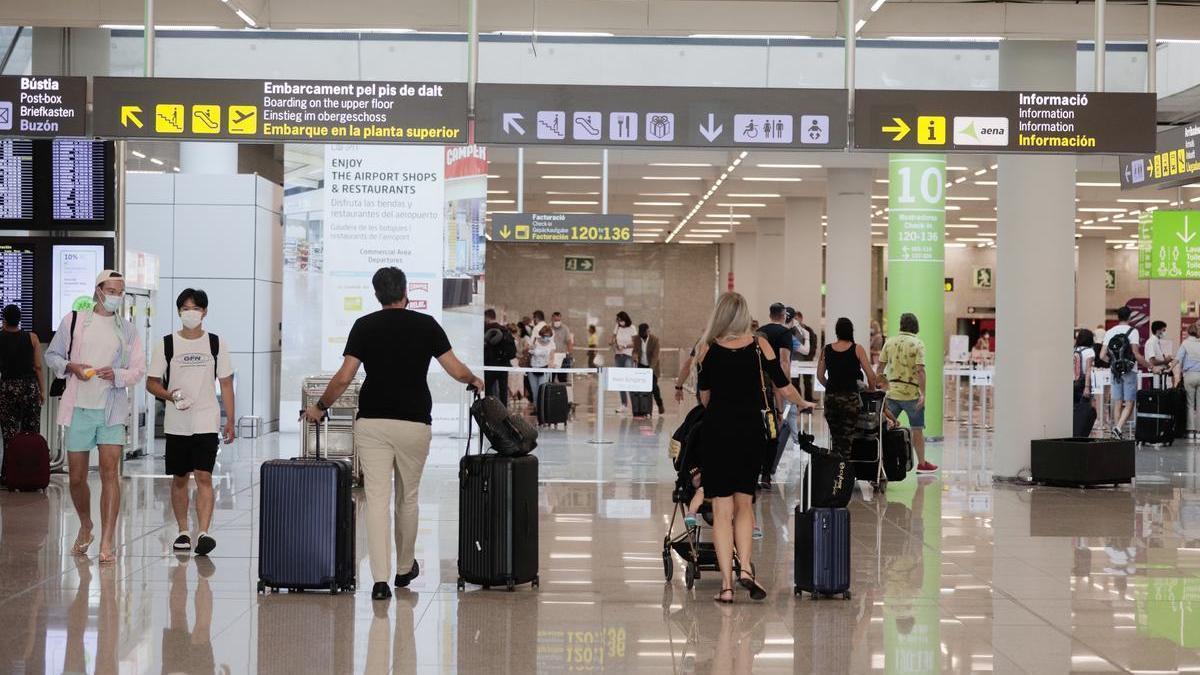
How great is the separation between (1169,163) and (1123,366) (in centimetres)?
689

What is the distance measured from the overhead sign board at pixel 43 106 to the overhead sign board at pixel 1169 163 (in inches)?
347

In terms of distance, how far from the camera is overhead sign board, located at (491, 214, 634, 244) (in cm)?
2231

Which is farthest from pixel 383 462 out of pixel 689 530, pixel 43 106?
pixel 43 106

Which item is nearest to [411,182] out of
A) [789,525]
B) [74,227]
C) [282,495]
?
[74,227]

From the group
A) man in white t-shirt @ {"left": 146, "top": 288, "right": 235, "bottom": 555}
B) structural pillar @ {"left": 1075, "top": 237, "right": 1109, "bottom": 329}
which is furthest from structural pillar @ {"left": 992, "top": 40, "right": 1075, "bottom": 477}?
structural pillar @ {"left": 1075, "top": 237, "right": 1109, "bottom": 329}

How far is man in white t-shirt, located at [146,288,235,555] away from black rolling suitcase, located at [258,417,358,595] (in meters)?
1.20

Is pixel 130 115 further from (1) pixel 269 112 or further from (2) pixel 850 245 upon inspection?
(2) pixel 850 245

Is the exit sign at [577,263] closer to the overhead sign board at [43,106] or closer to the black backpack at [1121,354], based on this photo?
the black backpack at [1121,354]

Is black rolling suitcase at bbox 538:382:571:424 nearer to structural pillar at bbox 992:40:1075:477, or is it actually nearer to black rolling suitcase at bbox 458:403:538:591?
structural pillar at bbox 992:40:1075:477

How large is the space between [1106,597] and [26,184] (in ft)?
34.0

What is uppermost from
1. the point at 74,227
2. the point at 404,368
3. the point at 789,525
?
the point at 74,227

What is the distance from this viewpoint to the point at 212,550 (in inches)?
338

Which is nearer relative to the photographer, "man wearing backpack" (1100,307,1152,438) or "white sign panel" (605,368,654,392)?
"white sign panel" (605,368,654,392)

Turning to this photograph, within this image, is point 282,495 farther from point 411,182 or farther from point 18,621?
point 411,182
